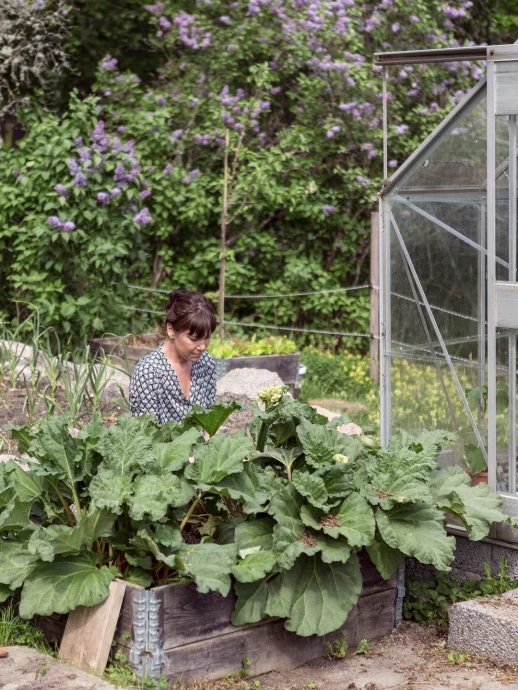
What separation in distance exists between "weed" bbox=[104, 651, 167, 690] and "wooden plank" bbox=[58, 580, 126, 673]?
4 cm

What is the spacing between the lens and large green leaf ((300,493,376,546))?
11.6 feet

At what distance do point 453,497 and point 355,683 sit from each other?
85 cm

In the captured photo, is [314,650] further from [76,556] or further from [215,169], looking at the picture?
[215,169]

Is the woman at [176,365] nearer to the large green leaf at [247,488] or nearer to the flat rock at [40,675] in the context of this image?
the large green leaf at [247,488]

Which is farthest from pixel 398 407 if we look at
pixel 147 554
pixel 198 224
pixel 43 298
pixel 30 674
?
pixel 198 224

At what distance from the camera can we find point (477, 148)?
456 cm

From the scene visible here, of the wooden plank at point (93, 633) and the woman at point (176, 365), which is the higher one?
the woman at point (176, 365)

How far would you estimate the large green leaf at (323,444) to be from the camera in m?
3.78

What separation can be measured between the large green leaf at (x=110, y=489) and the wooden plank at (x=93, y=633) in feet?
0.96

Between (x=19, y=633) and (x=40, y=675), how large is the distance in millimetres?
373

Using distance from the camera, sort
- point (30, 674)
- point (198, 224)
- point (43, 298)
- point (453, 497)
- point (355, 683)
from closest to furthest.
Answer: point (30, 674) < point (355, 683) < point (453, 497) < point (43, 298) < point (198, 224)

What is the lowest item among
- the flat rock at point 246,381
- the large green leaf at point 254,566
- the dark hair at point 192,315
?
the large green leaf at point 254,566

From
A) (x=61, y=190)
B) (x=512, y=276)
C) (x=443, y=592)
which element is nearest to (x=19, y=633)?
(x=443, y=592)

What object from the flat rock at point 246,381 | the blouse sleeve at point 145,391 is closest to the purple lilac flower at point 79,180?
the flat rock at point 246,381
